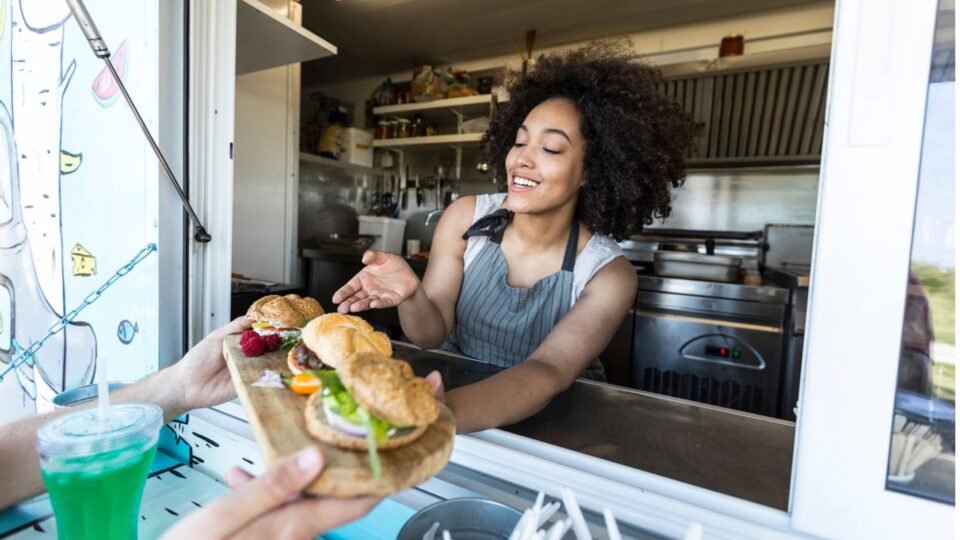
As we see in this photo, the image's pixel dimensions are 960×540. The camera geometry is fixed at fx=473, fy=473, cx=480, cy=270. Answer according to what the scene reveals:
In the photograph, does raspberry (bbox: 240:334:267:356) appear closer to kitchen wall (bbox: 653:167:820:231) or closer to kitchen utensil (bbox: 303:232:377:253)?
kitchen utensil (bbox: 303:232:377:253)

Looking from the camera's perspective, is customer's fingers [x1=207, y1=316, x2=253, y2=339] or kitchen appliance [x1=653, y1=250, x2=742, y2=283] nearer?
customer's fingers [x1=207, y1=316, x2=253, y2=339]

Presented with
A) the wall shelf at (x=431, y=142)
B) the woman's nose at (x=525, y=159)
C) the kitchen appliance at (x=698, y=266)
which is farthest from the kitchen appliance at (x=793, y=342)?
the wall shelf at (x=431, y=142)

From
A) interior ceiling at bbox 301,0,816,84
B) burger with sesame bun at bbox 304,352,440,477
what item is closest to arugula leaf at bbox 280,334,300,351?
burger with sesame bun at bbox 304,352,440,477

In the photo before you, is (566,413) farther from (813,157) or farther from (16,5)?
(813,157)

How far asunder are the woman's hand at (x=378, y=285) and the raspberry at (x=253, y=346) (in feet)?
0.67

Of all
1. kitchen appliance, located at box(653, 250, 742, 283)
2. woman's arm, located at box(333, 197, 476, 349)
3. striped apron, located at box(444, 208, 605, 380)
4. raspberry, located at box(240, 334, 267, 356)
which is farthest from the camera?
kitchen appliance, located at box(653, 250, 742, 283)

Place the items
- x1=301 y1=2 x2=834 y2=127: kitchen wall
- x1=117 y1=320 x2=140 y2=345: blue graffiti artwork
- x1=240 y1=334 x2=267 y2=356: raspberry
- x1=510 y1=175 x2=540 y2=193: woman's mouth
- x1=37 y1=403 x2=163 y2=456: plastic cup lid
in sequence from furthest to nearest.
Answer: x1=301 y1=2 x2=834 y2=127: kitchen wall → x1=510 y1=175 x2=540 y2=193: woman's mouth → x1=117 y1=320 x2=140 y2=345: blue graffiti artwork → x1=240 y1=334 x2=267 y2=356: raspberry → x1=37 y1=403 x2=163 y2=456: plastic cup lid

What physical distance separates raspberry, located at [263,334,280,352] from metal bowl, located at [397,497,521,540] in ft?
1.24

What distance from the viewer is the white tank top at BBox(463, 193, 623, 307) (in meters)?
1.55

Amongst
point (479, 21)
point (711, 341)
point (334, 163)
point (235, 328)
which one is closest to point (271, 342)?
point (235, 328)

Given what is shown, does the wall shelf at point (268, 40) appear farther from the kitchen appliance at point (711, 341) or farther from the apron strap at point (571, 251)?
the kitchen appliance at point (711, 341)

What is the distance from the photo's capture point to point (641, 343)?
2863 millimetres

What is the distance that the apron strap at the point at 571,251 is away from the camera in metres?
1.59

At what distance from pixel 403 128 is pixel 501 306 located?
2991 mm
